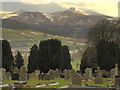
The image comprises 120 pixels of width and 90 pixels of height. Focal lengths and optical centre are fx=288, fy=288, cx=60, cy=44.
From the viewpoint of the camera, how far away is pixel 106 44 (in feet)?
160

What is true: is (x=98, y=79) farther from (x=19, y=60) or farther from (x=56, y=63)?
(x=19, y=60)

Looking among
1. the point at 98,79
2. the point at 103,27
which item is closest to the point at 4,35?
the point at 103,27

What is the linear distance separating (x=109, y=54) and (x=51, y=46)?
32.3 feet

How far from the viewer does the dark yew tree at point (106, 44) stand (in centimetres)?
4747

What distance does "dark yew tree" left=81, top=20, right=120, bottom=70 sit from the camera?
4747cm

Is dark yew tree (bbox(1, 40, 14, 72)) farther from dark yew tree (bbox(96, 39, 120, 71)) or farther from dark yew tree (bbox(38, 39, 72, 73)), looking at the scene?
dark yew tree (bbox(96, 39, 120, 71))

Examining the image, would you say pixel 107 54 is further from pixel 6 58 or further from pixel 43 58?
pixel 6 58

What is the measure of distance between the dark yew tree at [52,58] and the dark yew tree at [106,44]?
12.2ft

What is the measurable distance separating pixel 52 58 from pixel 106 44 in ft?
31.8

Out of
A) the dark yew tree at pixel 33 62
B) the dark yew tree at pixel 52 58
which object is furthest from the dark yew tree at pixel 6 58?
the dark yew tree at pixel 52 58

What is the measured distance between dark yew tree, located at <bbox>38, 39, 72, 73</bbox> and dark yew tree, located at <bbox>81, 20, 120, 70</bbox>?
12.2 feet

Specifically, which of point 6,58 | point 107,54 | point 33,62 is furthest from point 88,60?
point 6,58

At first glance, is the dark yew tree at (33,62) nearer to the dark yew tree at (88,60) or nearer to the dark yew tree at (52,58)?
the dark yew tree at (52,58)

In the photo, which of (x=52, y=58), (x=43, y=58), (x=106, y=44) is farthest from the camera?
(x=106, y=44)
